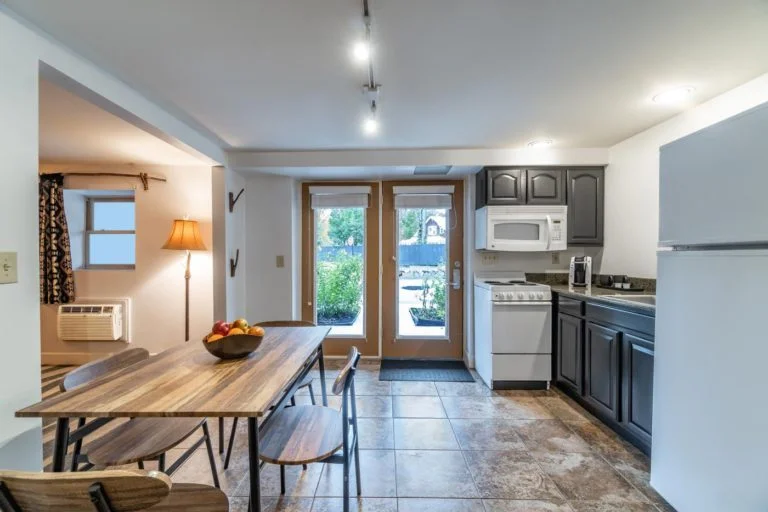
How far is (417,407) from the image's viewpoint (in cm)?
277

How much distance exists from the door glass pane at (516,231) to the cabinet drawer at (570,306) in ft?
2.22

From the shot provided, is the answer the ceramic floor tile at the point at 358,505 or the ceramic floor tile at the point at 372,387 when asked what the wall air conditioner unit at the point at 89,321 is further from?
the ceramic floor tile at the point at 358,505

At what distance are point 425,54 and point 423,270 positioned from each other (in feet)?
8.35

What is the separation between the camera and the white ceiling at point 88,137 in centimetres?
217

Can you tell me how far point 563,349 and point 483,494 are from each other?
161 cm

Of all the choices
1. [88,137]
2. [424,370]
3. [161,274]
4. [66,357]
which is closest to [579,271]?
[424,370]

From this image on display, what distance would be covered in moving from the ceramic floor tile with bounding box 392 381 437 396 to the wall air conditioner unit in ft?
9.74

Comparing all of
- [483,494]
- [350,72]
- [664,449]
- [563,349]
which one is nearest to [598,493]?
[664,449]

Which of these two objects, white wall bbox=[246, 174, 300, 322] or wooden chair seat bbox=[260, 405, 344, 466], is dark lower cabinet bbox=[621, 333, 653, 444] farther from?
white wall bbox=[246, 174, 300, 322]

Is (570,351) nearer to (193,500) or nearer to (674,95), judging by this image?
(674,95)

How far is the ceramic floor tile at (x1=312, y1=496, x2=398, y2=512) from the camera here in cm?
168

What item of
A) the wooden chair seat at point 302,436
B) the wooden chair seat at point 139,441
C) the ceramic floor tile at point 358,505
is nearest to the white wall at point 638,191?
the ceramic floor tile at point 358,505

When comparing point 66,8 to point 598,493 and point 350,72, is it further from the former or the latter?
point 598,493

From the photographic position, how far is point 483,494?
179 centimetres
